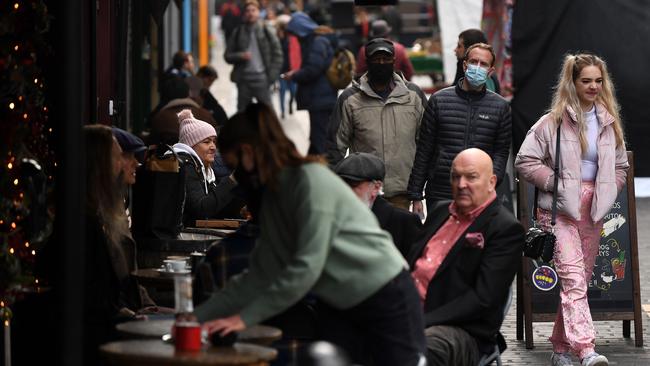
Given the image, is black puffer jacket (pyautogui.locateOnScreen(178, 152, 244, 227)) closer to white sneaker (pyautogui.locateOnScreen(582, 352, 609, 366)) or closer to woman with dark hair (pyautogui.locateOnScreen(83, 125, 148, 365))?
woman with dark hair (pyautogui.locateOnScreen(83, 125, 148, 365))

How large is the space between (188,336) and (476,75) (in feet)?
17.1

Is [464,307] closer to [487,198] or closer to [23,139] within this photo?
[487,198]

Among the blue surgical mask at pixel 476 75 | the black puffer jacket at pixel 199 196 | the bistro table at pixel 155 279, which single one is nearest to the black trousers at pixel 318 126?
the blue surgical mask at pixel 476 75

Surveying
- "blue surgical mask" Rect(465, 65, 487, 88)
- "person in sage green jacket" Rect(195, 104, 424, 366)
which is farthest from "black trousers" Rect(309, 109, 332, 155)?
"person in sage green jacket" Rect(195, 104, 424, 366)

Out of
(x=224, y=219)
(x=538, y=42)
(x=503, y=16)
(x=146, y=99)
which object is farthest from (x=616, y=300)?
(x=146, y=99)

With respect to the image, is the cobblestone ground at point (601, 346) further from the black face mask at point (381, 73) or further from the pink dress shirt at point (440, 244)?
the pink dress shirt at point (440, 244)

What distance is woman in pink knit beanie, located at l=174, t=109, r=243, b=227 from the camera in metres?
9.52

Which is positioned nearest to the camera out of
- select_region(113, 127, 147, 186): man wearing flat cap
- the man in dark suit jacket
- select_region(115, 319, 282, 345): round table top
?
select_region(115, 319, 282, 345): round table top

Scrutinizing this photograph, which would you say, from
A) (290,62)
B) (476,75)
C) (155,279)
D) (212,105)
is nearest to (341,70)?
(212,105)

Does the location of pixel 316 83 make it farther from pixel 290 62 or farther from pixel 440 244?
pixel 440 244

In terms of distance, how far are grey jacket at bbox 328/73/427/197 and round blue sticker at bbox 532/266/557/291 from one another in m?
1.31

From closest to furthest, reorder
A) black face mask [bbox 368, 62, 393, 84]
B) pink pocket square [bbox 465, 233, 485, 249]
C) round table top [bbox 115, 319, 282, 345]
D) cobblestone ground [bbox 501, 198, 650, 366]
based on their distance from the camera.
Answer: round table top [bbox 115, 319, 282, 345], pink pocket square [bbox 465, 233, 485, 249], cobblestone ground [bbox 501, 198, 650, 366], black face mask [bbox 368, 62, 393, 84]

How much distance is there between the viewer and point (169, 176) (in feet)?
28.3

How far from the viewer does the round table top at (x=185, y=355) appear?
5.27 m
